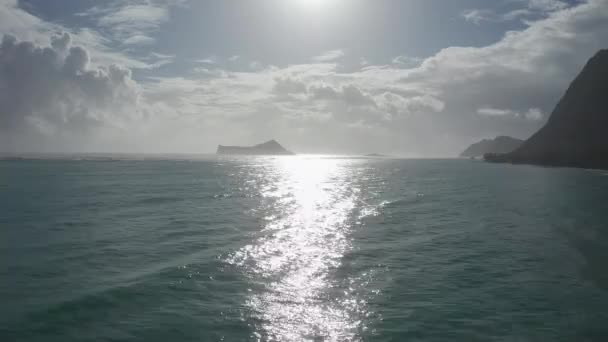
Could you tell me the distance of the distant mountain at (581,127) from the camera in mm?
141725

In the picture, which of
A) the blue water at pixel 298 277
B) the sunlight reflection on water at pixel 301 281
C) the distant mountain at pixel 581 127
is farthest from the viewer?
the distant mountain at pixel 581 127

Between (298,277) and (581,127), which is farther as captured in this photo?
(581,127)

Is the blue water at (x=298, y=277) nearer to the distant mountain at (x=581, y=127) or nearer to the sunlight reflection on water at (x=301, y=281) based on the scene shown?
the sunlight reflection on water at (x=301, y=281)

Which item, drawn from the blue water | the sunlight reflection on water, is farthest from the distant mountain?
the sunlight reflection on water

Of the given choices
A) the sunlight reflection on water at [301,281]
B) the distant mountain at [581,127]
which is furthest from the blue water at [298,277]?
the distant mountain at [581,127]

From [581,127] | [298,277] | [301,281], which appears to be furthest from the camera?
[581,127]

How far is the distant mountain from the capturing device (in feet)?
465

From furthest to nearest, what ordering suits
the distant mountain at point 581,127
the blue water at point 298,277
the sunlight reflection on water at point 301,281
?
the distant mountain at point 581,127 → the blue water at point 298,277 → the sunlight reflection on water at point 301,281

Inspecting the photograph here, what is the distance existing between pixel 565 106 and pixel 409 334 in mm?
205520

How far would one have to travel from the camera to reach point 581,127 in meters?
152

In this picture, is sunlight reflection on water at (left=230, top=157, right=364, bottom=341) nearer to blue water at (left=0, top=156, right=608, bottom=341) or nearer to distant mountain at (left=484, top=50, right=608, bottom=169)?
blue water at (left=0, top=156, right=608, bottom=341)

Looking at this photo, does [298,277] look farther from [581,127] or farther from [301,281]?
[581,127]

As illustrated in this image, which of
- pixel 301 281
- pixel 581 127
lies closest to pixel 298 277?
pixel 301 281

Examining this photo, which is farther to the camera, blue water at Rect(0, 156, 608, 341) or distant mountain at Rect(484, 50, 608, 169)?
distant mountain at Rect(484, 50, 608, 169)
